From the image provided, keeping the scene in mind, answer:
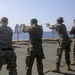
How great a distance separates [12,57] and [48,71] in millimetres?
3180

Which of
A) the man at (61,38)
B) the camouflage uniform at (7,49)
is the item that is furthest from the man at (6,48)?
the man at (61,38)

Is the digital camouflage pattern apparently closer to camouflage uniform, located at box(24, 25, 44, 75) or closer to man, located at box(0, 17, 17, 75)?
camouflage uniform, located at box(24, 25, 44, 75)

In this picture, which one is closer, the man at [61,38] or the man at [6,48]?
the man at [6,48]

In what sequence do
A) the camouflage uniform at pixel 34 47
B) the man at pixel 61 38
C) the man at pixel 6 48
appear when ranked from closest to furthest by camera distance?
the man at pixel 6 48
the camouflage uniform at pixel 34 47
the man at pixel 61 38

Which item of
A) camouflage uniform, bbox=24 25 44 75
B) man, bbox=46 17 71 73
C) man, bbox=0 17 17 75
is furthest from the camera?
man, bbox=46 17 71 73

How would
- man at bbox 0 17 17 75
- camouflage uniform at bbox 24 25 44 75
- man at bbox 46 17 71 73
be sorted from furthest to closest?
1. man at bbox 46 17 71 73
2. camouflage uniform at bbox 24 25 44 75
3. man at bbox 0 17 17 75

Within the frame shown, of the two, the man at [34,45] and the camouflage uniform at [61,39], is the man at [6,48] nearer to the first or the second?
the man at [34,45]

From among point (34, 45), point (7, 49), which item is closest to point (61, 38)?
point (34, 45)

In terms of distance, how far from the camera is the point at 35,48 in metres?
9.03

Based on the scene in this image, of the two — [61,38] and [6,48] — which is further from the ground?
[61,38]

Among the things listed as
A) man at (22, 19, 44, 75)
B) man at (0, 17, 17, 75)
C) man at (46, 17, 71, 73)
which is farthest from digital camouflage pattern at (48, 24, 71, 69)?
man at (0, 17, 17, 75)

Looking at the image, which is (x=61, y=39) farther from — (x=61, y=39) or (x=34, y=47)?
(x=34, y=47)

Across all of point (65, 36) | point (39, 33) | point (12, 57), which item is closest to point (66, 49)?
point (65, 36)

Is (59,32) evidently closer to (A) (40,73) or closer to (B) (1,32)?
(A) (40,73)
